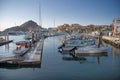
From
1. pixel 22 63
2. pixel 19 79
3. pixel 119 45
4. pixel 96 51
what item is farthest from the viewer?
pixel 119 45

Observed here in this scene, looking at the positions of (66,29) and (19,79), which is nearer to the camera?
(19,79)

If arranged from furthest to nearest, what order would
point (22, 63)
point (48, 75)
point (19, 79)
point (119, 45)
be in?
point (119, 45), point (22, 63), point (48, 75), point (19, 79)

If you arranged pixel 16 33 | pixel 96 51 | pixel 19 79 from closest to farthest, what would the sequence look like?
1. pixel 19 79
2. pixel 96 51
3. pixel 16 33

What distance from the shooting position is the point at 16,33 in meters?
29.2

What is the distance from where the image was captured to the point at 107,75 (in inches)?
177

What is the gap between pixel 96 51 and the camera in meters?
7.95

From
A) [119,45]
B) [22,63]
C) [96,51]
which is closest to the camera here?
[22,63]

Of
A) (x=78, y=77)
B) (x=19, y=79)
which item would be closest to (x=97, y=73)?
(x=78, y=77)

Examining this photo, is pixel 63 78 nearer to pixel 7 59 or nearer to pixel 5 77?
pixel 5 77

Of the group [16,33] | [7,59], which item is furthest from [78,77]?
[16,33]

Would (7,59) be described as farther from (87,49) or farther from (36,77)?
(87,49)

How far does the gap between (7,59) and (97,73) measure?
8.22 feet

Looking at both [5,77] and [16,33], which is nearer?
[5,77]

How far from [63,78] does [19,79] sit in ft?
2.97
